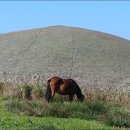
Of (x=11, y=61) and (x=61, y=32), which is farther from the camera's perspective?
(x=61, y=32)

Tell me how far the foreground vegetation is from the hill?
1561 centimetres

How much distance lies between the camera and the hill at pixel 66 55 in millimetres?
45312

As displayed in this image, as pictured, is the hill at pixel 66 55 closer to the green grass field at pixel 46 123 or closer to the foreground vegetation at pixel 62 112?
the foreground vegetation at pixel 62 112

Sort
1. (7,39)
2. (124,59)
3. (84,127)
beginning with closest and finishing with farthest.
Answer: (84,127)
(124,59)
(7,39)

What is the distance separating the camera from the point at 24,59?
2024 inches

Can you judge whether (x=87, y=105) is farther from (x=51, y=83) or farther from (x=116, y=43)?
(x=116, y=43)

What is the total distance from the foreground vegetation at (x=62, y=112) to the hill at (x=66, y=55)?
51.2 ft

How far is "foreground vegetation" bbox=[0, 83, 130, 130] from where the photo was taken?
17312mm

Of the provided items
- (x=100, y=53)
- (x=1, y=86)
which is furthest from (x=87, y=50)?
(x=1, y=86)

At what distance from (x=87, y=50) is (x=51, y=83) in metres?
30.9

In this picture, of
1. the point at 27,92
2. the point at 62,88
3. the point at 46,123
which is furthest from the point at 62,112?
the point at 27,92

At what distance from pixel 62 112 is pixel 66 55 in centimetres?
3312

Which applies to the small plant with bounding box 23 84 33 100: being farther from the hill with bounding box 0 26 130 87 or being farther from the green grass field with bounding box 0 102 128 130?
the hill with bounding box 0 26 130 87

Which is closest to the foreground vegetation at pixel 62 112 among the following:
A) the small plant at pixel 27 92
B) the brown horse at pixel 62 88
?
the small plant at pixel 27 92
